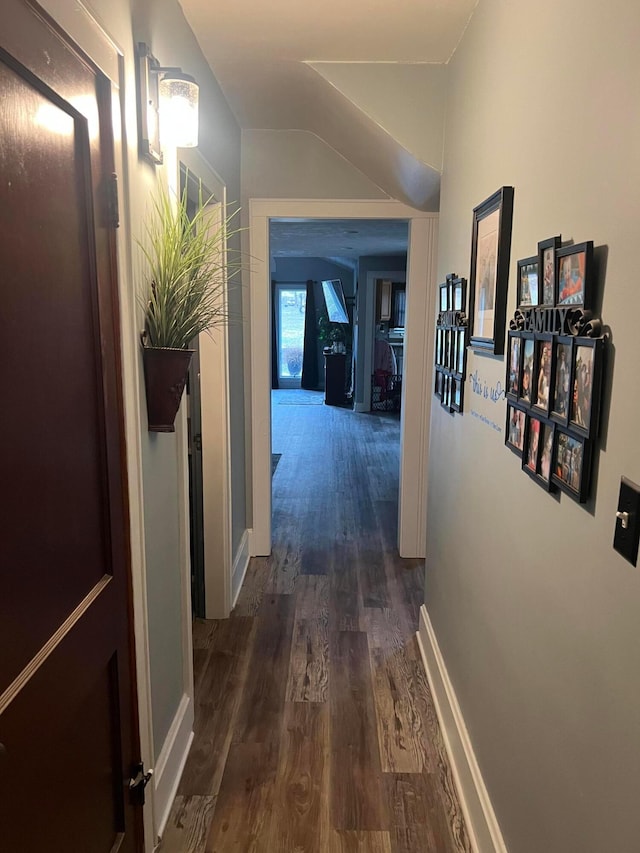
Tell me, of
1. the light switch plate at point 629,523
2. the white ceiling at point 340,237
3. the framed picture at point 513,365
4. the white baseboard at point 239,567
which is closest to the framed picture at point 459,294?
the framed picture at point 513,365

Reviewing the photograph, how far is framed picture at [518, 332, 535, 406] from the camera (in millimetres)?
1281

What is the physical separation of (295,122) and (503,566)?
247 cm

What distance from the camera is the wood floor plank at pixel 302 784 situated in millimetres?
1703

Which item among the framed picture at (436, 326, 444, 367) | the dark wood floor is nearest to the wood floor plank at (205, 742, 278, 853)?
the dark wood floor

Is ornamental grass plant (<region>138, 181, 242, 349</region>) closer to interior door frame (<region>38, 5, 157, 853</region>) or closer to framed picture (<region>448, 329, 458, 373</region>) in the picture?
interior door frame (<region>38, 5, 157, 853</region>)

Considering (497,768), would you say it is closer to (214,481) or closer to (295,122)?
(214,481)

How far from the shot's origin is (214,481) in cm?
278

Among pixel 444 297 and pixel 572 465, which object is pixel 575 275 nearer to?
pixel 572 465

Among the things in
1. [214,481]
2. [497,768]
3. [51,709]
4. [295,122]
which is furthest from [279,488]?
[51,709]

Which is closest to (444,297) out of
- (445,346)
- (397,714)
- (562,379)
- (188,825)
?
(445,346)

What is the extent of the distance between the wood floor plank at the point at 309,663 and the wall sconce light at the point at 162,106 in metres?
1.98

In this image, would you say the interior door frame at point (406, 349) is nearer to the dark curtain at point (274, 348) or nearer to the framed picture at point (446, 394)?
the framed picture at point (446, 394)

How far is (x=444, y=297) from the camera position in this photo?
237cm

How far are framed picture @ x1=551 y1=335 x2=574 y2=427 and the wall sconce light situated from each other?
1.09 meters
